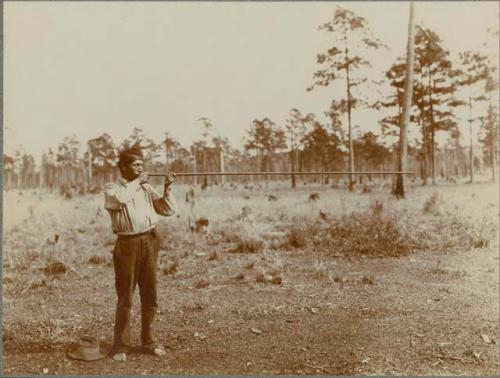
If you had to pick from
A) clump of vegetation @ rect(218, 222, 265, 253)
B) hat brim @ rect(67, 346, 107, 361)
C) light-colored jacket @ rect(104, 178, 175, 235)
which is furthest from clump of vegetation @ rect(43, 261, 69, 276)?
light-colored jacket @ rect(104, 178, 175, 235)

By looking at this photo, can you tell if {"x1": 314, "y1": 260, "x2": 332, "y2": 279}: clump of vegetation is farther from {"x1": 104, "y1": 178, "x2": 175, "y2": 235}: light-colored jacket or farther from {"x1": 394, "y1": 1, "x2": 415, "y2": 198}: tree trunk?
{"x1": 394, "y1": 1, "x2": 415, "y2": 198}: tree trunk

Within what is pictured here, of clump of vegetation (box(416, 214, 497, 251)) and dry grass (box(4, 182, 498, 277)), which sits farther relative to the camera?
→ clump of vegetation (box(416, 214, 497, 251))

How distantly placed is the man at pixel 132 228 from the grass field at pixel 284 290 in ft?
1.50

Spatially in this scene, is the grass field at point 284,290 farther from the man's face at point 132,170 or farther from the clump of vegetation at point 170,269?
the man's face at point 132,170

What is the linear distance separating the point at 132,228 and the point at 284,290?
2.38m

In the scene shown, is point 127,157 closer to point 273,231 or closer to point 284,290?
point 284,290

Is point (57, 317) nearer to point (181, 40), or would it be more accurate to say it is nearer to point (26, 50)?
point (26, 50)

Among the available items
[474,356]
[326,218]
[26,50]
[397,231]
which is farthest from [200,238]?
[474,356]

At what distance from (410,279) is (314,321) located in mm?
1777

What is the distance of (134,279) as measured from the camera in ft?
12.4

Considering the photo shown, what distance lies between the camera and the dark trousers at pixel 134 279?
3713 millimetres

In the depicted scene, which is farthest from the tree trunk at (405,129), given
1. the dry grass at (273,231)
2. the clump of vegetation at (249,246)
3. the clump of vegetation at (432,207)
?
the clump of vegetation at (249,246)

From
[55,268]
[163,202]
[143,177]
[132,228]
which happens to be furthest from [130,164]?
[55,268]

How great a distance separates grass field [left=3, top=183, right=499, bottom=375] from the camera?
3957mm
